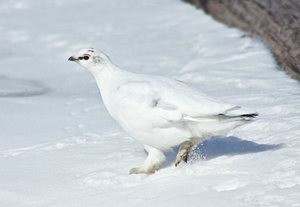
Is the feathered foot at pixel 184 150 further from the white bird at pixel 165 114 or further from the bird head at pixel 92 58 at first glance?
the bird head at pixel 92 58

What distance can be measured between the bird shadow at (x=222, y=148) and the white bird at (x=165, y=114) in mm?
188

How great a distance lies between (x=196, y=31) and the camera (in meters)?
7.95

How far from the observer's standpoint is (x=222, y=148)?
435 centimetres

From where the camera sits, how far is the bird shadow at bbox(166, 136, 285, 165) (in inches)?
165

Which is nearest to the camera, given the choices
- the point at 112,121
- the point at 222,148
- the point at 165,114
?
the point at 165,114

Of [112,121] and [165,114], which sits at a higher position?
[165,114]

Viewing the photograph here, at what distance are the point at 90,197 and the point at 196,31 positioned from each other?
441 cm

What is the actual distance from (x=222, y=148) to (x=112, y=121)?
1217 mm

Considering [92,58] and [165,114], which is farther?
[92,58]

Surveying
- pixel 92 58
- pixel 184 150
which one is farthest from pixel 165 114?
pixel 92 58

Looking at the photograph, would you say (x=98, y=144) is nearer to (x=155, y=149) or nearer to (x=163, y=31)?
(x=155, y=149)

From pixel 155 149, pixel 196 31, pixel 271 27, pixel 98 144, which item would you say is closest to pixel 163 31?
pixel 196 31

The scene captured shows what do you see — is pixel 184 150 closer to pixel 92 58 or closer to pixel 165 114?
pixel 165 114

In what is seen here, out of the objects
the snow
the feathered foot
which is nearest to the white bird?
the feathered foot
